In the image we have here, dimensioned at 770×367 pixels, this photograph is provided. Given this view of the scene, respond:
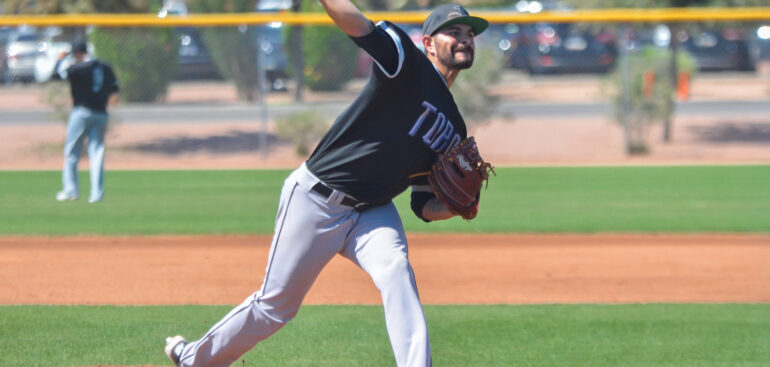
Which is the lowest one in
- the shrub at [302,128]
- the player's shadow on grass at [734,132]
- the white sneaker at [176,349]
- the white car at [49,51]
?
the player's shadow on grass at [734,132]

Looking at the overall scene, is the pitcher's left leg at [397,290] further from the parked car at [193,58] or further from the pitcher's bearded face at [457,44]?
the parked car at [193,58]

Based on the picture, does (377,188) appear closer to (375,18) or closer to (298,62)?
(375,18)

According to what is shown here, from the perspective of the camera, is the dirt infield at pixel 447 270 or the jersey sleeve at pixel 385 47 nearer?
the jersey sleeve at pixel 385 47

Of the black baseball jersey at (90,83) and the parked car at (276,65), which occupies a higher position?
the black baseball jersey at (90,83)

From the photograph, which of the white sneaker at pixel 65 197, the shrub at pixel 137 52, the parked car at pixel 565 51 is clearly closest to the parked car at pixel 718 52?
the parked car at pixel 565 51

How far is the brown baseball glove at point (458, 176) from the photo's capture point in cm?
391

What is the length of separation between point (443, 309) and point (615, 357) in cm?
154

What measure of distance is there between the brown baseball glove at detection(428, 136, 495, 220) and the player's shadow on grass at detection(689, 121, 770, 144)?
50.1 ft

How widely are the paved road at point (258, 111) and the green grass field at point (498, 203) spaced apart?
436 centimetres

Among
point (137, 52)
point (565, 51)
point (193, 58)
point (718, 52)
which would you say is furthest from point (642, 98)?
point (137, 52)

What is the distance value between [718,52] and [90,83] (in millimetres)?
17131

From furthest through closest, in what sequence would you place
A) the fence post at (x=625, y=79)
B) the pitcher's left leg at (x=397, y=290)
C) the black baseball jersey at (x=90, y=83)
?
the fence post at (x=625, y=79), the black baseball jersey at (x=90, y=83), the pitcher's left leg at (x=397, y=290)

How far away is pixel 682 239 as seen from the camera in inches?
354

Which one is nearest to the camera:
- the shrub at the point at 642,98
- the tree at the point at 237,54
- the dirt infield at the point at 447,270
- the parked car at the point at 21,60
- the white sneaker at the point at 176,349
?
the white sneaker at the point at 176,349
